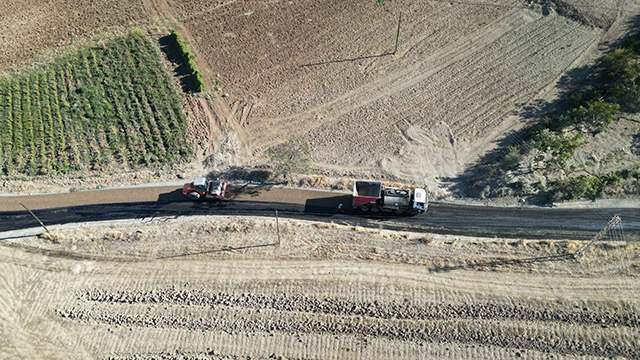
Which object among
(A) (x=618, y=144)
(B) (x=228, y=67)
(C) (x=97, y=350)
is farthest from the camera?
(B) (x=228, y=67)

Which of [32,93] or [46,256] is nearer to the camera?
[46,256]

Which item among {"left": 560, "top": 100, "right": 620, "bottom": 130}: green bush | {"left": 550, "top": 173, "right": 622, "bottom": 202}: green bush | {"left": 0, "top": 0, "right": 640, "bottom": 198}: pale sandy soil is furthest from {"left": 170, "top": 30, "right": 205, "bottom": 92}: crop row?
{"left": 560, "top": 100, "right": 620, "bottom": 130}: green bush

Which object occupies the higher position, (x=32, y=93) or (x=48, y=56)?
(x=48, y=56)

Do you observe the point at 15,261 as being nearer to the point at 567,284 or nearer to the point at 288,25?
the point at 288,25

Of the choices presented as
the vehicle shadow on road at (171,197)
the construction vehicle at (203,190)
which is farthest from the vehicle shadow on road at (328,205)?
the vehicle shadow on road at (171,197)

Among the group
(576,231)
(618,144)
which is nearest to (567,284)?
(576,231)

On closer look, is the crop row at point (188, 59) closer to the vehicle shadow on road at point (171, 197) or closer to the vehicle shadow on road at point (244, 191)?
the vehicle shadow on road at point (171, 197)

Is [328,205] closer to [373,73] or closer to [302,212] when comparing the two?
[302,212]
